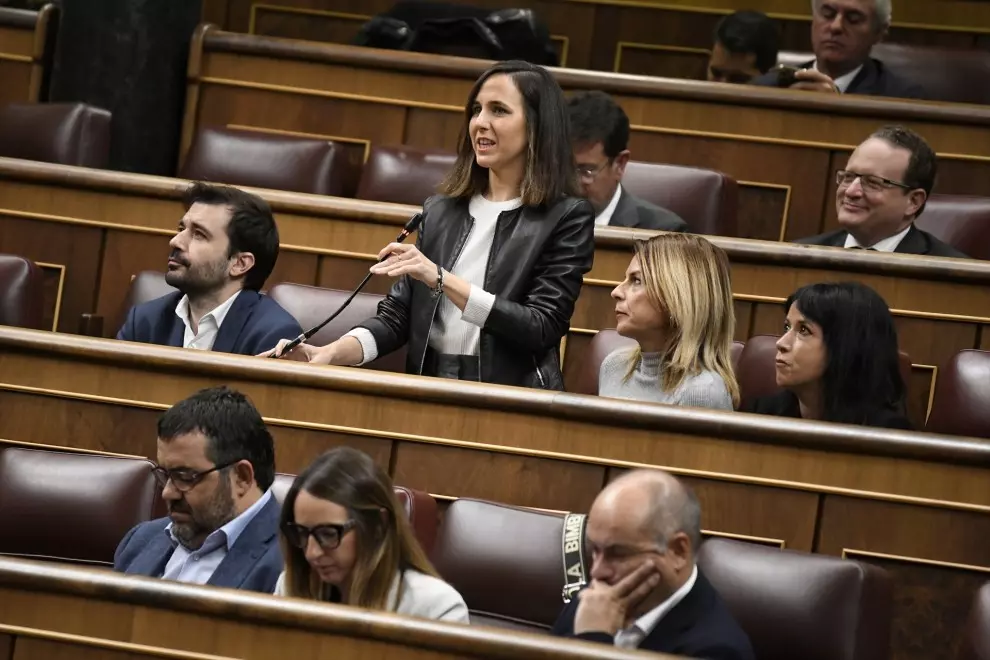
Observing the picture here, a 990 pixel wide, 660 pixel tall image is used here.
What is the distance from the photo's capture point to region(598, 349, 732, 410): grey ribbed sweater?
3.59 ft

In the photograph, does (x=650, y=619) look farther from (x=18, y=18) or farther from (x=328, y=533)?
(x=18, y=18)

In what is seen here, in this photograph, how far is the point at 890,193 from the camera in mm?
1374

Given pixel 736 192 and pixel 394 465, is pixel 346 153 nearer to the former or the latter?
pixel 736 192

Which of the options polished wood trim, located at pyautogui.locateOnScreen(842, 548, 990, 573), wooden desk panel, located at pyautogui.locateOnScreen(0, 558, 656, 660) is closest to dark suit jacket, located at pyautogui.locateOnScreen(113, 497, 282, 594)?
wooden desk panel, located at pyautogui.locateOnScreen(0, 558, 656, 660)

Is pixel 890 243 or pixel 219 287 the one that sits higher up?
pixel 890 243

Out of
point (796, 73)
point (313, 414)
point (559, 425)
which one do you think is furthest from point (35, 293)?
point (796, 73)

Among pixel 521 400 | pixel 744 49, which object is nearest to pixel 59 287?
pixel 521 400

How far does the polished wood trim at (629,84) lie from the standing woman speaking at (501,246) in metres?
0.48

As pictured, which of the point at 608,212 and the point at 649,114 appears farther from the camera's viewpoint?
the point at 649,114

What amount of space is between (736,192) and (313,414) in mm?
588

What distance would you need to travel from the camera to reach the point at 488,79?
1171 mm

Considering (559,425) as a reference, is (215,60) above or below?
above

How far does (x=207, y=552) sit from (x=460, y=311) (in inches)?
10.7

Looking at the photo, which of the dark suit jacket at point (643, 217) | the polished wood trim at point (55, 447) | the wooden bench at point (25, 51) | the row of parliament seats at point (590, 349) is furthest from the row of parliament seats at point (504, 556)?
the wooden bench at point (25, 51)
